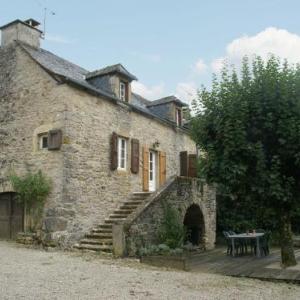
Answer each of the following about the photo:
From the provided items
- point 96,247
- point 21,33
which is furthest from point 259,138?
point 21,33

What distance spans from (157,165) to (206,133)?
6.63 m

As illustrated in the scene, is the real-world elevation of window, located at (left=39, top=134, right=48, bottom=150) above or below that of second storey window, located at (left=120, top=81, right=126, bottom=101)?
below

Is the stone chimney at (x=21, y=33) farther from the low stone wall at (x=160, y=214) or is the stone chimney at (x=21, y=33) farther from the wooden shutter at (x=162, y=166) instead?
the low stone wall at (x=160, y=214)

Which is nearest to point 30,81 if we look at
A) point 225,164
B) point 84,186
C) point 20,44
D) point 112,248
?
point 20,44

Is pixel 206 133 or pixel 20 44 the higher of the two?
pixel 20 44

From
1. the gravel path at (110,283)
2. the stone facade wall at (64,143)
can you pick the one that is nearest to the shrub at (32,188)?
the stone facade wall at (64,143)

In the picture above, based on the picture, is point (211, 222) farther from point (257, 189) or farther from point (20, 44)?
point (20, 44)

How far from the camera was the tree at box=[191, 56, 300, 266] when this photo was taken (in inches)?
332

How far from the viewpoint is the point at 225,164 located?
28.6 feet

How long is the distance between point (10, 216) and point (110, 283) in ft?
21.9

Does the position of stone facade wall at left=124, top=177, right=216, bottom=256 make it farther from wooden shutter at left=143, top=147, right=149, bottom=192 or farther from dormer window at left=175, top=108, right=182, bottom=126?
dormer window at left=175, top=108, right=182, bottom=126

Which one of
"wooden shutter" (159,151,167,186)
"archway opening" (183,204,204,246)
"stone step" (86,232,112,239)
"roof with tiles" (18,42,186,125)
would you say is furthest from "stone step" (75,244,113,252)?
"wooden shutter" (159,151,167,186)

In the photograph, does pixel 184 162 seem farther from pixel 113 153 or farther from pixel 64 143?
pixel 64 143

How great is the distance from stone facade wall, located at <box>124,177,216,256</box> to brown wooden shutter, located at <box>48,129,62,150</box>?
2931mm
